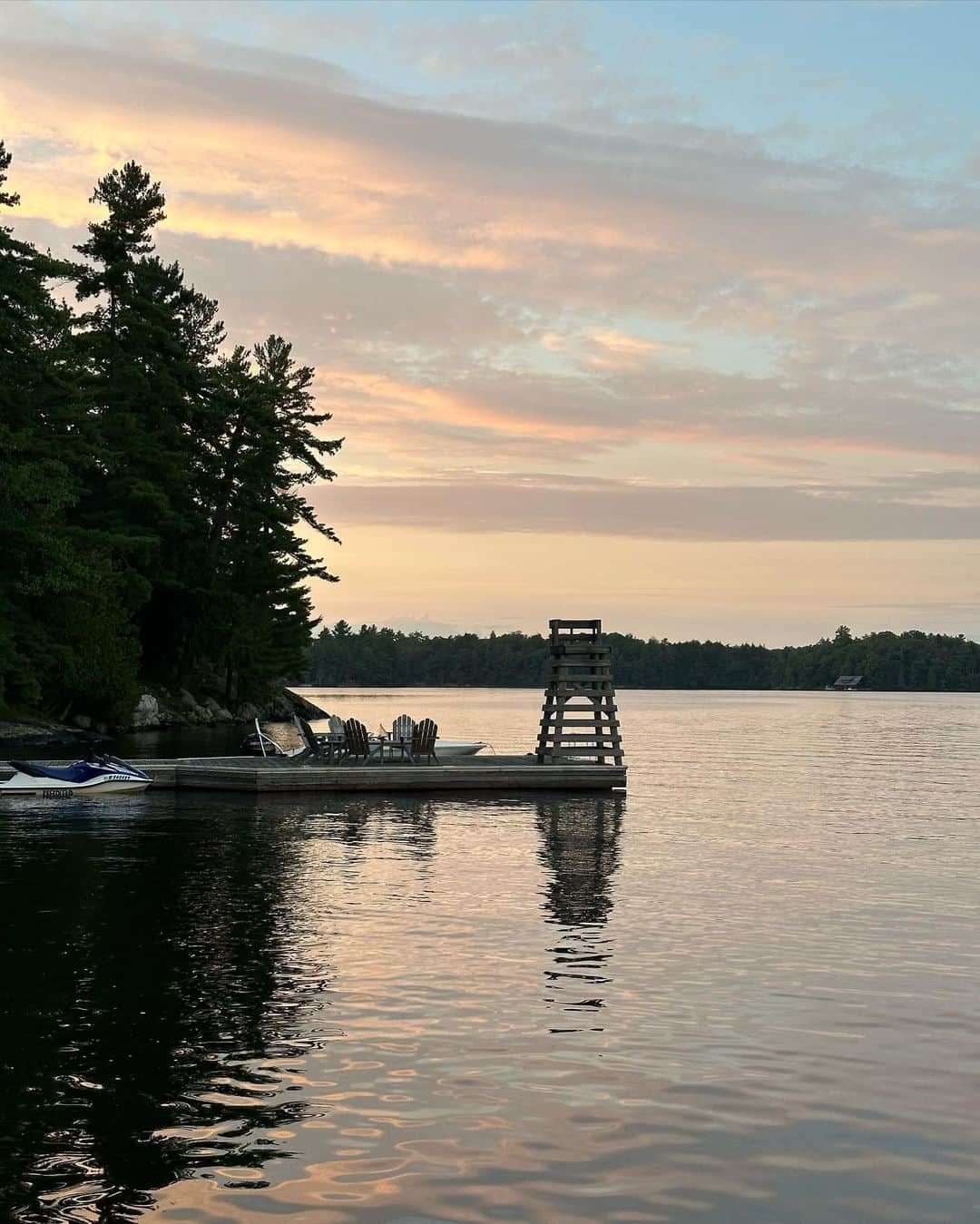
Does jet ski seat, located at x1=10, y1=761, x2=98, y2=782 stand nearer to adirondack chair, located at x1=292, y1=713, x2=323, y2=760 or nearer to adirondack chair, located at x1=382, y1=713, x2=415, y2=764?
adirondack chair, located at x1=292, y1=713, x2=323, y2=760

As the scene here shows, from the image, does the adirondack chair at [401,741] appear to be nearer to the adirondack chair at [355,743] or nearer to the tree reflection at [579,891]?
the adirondack chair at [355,743]

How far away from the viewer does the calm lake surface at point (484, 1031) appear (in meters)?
8.72

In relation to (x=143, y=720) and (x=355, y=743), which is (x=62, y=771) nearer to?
(x=355, y=743)

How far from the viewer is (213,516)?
81.2 m

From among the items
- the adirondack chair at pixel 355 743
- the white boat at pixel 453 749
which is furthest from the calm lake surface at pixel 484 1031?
the white boat at pixel 453 749

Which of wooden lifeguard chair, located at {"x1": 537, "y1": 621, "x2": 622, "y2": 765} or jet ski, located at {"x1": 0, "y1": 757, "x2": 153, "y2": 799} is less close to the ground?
wooden lifeguard chair, located at {"x1": 537, "y1": 621, "x2": 622, "y2": 765}

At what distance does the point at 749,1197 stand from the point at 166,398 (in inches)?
2754

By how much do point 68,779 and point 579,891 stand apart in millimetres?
18253

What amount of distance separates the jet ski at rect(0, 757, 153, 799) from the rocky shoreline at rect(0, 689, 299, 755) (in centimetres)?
1672

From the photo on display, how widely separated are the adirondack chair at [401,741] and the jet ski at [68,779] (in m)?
7.37

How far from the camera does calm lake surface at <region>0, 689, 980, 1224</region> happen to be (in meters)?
8.72

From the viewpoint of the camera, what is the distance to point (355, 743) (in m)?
36.8

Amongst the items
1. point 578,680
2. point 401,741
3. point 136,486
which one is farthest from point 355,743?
point 136,486

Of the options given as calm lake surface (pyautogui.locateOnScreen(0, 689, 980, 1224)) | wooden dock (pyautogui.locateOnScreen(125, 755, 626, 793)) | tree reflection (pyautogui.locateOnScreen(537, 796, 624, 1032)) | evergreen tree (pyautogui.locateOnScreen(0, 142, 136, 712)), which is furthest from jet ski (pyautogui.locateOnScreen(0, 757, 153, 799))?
evergreen tree (pyautogui.locateOnScreen(0, 142, 136, 712))
